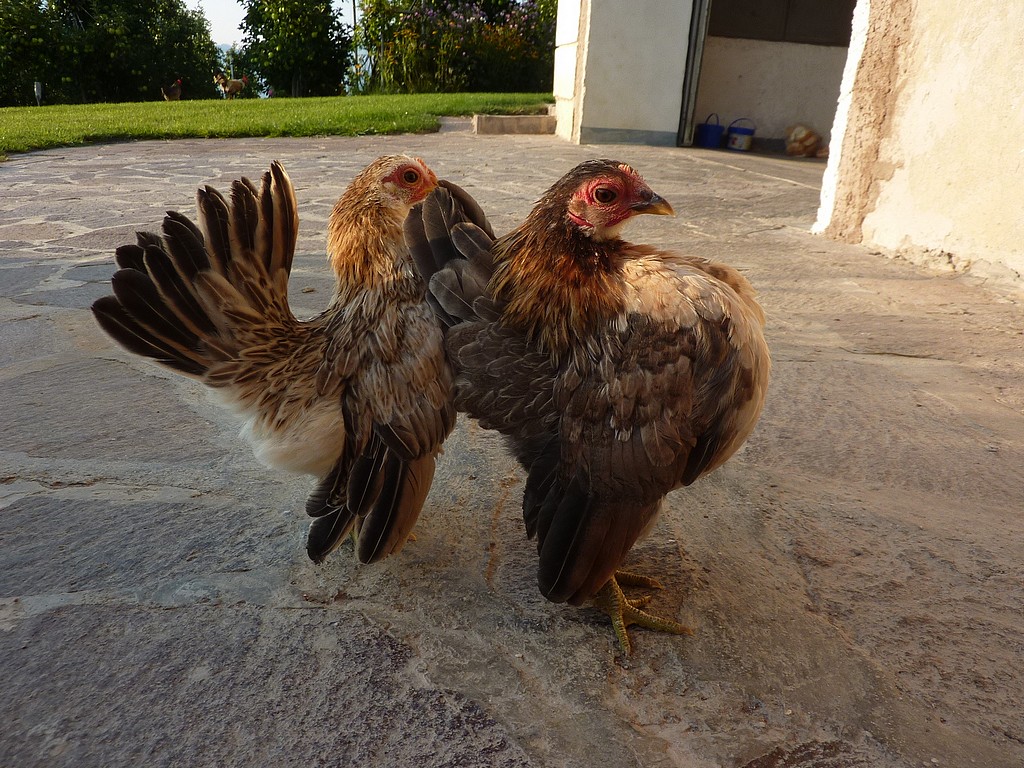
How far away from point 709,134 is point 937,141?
6490 millimetres

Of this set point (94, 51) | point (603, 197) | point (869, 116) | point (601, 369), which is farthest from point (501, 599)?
point (94, 51)

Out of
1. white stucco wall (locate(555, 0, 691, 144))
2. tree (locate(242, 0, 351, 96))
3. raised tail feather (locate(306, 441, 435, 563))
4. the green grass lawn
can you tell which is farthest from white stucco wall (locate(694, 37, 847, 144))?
tree (locate(242, 0, 351, 96))

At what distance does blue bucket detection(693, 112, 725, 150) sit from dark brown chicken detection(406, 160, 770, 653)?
9778mm

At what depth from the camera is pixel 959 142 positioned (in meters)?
4.59

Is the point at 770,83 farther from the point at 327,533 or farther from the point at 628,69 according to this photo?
the point at 327,533

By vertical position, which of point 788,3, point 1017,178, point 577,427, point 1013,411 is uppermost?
point 788,3

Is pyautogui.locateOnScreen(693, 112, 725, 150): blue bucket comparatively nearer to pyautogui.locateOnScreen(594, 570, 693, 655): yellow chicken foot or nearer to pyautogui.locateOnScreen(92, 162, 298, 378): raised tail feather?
pyautogui.locateOnScreen(92, 162, 298, 378): raised tail feather

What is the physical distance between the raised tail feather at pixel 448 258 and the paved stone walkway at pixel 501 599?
780mm

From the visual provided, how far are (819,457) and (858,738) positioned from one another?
4.28 feet

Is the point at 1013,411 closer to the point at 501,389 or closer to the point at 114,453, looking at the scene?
the point at 501,389

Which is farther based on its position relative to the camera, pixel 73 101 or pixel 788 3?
pixel 73 101

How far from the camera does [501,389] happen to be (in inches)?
77.0

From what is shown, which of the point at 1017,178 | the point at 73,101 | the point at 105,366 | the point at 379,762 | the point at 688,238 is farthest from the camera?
the point at 73,101

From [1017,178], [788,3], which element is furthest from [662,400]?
[788,3]
